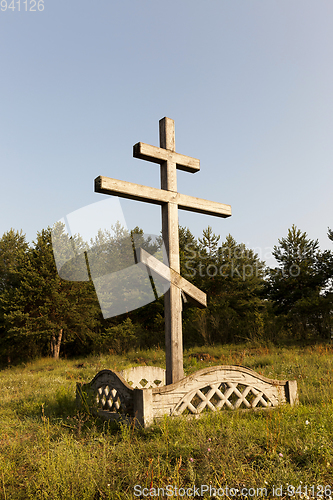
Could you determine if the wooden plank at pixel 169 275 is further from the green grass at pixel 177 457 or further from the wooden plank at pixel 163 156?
the green grass at pixel 177 457

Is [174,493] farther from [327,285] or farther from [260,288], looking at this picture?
[260,288]

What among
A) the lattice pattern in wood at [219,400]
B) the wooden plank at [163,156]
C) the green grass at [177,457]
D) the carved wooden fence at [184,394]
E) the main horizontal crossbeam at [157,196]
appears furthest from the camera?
the wooden plank at [163,156]

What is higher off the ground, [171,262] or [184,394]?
[171,262]

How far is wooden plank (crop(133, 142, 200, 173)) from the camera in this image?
16.1 feet

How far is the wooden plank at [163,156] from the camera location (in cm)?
492

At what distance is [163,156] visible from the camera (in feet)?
17.0

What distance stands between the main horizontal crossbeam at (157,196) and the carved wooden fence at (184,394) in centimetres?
246

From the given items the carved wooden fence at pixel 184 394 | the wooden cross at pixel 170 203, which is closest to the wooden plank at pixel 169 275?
the wooden cross at pixel 170 203

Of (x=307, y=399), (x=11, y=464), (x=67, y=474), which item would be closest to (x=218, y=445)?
(x=67, y=474)

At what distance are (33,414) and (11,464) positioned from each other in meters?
2.73

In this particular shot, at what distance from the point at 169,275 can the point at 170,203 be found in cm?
112

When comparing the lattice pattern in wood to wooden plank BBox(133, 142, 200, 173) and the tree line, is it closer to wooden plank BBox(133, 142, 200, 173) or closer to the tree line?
wooden plank BBox(133, 142, 200, 173)

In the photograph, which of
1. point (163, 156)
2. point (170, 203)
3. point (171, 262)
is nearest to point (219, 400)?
point (171, 262)

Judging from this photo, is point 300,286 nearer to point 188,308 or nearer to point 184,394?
point 188,308
